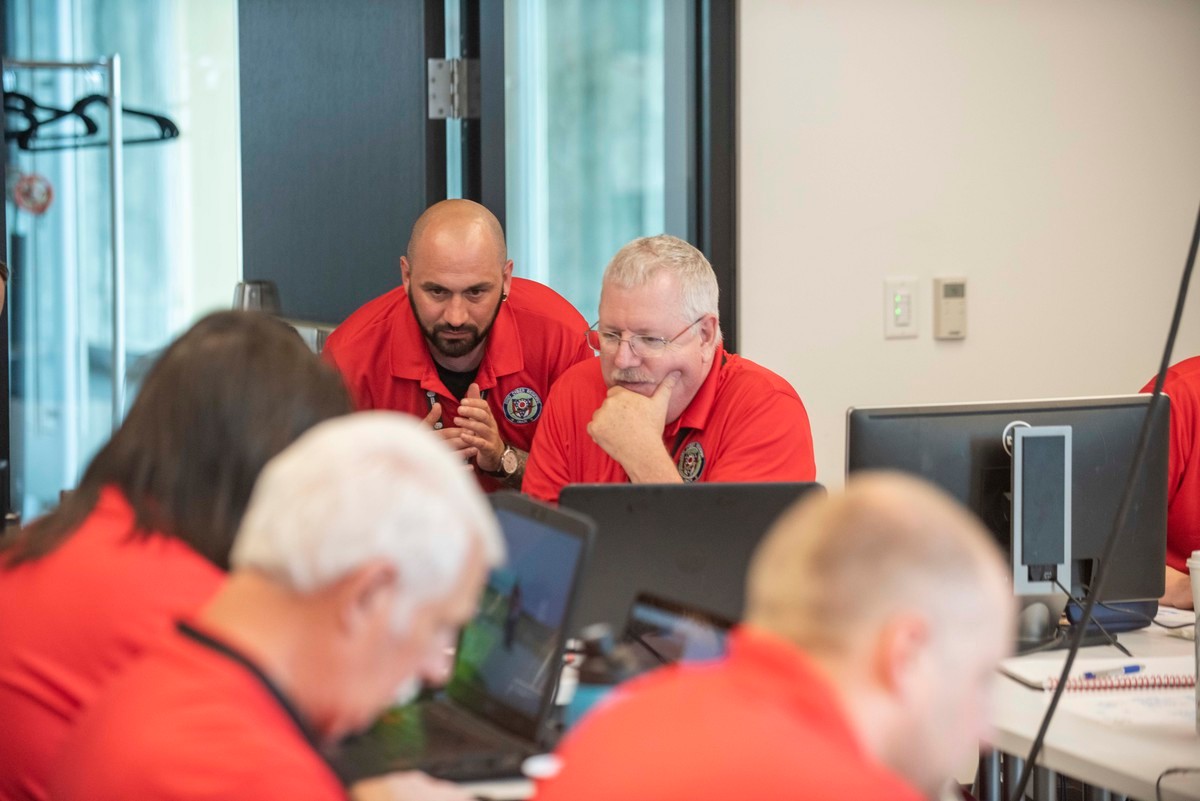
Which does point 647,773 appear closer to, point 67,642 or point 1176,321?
point 67,642

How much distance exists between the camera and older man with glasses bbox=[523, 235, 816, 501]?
2.46 meters

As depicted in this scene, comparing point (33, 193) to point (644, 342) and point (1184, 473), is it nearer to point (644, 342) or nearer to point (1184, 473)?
point (644, 342)

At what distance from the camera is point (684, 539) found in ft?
6.19

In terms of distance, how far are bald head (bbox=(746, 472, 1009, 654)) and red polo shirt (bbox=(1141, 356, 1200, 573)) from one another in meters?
1.87

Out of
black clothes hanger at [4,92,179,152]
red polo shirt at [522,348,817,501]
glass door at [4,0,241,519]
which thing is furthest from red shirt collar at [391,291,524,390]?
black clothes hanger at [4,92,179,152]

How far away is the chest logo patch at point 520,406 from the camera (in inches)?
119

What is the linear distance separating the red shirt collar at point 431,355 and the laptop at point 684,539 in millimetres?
1168

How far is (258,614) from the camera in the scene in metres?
1.00

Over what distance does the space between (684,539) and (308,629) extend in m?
0.96

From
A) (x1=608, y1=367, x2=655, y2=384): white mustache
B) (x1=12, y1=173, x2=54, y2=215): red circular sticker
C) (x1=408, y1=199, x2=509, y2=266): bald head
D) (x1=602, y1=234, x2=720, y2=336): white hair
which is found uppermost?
(x1=12, y1=173, x2=54, y2=215): red circular sticker

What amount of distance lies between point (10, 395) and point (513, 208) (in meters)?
1.32

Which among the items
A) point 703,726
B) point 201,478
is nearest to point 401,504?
point 703,726

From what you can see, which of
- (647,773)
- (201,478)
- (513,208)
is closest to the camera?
(647,773)

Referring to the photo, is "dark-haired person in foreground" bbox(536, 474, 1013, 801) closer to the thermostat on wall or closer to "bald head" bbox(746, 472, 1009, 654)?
"bald head" bbox(746, 472, 1009, 654)
